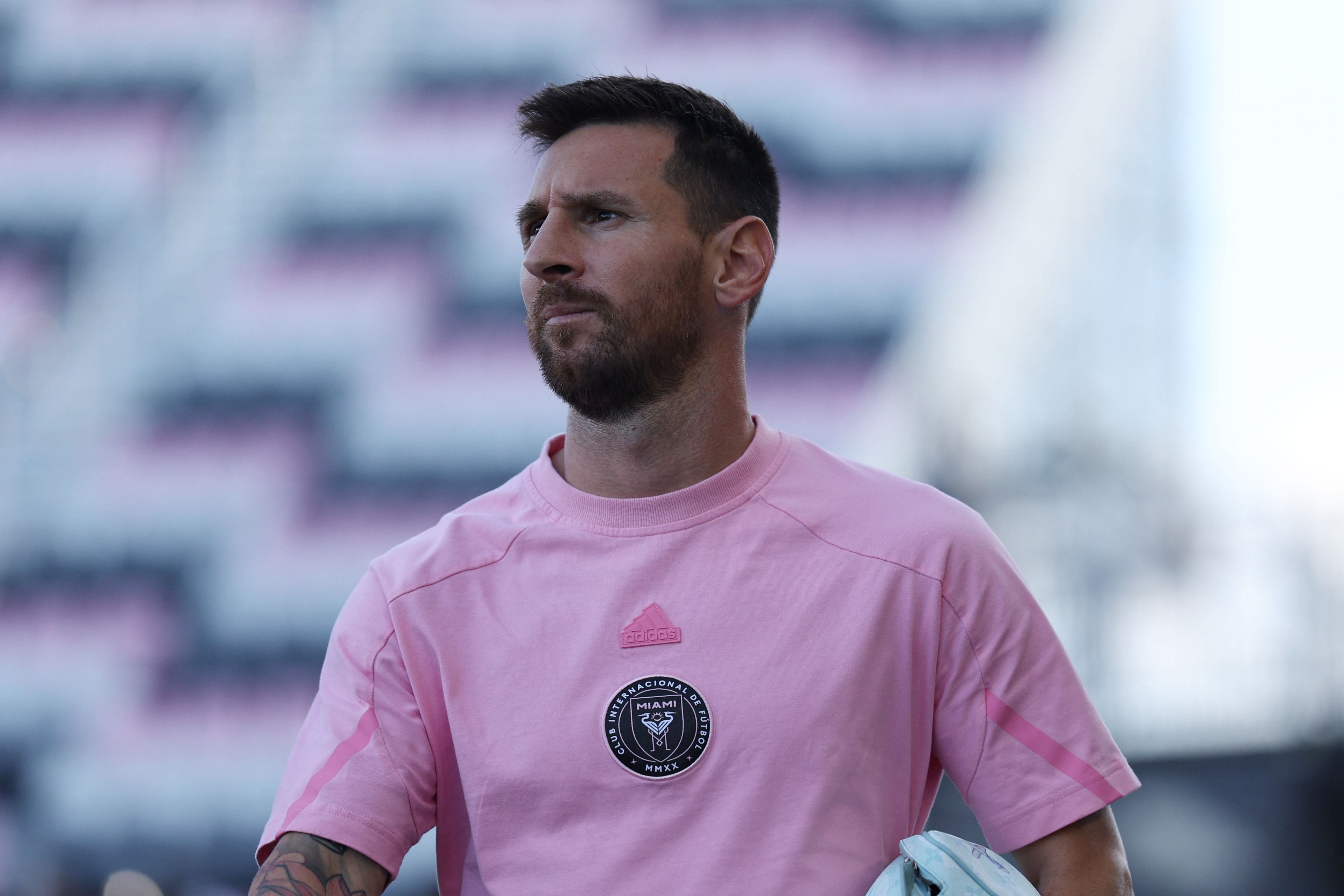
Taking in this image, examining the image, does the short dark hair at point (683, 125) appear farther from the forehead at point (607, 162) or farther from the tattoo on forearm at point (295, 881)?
the tattoo on forearm at point (295, 881)

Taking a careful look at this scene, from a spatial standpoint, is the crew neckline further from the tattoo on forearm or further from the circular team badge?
the tattoo on forearm

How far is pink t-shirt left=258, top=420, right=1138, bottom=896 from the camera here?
3.77 feet

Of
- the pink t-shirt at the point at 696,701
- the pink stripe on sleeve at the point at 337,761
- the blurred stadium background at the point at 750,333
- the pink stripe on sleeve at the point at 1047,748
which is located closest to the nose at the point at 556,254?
the pink t-shirt at the point at 696,701

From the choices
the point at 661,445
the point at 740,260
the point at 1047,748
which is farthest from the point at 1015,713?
the point at 740,260

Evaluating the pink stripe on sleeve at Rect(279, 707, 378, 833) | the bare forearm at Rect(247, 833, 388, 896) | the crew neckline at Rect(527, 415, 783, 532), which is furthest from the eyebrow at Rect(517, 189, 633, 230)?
the bare forearm at Rect(247, 833, 388, 896)

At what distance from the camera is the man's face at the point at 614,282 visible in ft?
4.30

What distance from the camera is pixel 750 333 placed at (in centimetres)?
283

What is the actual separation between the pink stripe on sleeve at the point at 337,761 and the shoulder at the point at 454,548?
0.13 meters

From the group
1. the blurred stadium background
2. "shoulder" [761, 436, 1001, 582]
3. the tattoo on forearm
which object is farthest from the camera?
the blurred stadium background

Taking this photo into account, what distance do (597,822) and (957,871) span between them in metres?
0.35

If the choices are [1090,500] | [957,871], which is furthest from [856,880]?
[1090,500]

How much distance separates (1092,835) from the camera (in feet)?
→ 3.93

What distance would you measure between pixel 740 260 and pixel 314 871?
83cm

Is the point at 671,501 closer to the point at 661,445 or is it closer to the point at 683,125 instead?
the point at 661,445
